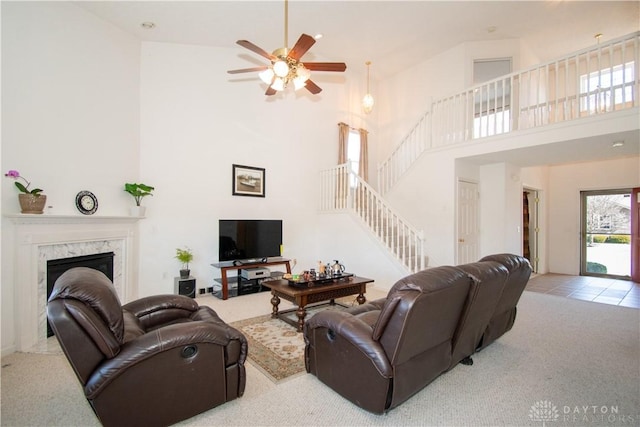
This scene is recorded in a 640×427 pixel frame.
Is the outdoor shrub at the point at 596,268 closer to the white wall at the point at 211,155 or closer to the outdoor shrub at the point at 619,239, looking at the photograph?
the outdoor shrub at the point at 619,239

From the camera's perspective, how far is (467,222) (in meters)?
6.14

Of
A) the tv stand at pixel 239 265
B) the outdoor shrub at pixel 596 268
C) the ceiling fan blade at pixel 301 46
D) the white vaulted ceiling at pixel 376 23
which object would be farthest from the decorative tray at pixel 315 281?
the outdoor shrub at pixel 596 268

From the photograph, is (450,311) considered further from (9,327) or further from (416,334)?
(9,327)

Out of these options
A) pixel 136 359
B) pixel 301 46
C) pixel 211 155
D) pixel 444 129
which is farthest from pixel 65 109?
pixel 444 129

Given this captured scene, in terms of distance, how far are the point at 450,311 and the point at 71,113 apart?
15.2 ft

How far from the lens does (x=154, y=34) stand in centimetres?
468

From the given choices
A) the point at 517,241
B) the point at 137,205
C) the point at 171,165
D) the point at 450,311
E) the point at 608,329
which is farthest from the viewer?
the point at 517,241

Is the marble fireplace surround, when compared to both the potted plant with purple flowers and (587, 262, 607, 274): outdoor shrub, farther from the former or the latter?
(587, 262, 607, 274): outdoor shrub

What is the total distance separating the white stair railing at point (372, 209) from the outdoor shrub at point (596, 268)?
15.5 feet

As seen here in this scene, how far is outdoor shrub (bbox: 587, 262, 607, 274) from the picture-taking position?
23.6 feet

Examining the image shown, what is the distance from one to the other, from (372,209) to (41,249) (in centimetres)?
464

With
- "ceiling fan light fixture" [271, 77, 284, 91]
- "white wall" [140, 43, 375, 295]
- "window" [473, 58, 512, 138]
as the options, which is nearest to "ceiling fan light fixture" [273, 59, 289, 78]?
"ceiling fan light fixture" [271, 77, 284, 91]

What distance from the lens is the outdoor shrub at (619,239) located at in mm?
6855

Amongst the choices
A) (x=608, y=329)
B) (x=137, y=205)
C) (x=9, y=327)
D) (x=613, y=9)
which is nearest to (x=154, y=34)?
(x=137, y=205)
